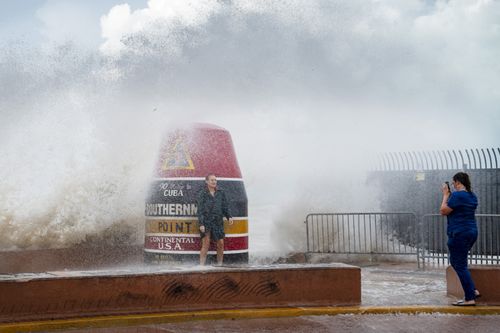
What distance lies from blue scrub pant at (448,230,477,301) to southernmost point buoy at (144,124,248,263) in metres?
3.19

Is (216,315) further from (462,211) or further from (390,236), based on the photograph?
(390,236)

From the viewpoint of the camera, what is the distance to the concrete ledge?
683 cm

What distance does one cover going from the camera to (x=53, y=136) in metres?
15.0

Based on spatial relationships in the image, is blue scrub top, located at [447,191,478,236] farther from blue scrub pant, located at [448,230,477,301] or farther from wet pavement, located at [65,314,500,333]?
wet pavement, located at [65,314,500,333]

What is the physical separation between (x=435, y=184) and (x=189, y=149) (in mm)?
8722

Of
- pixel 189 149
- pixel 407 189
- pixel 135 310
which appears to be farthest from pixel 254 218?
pixel 135 310

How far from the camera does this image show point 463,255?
8172 mm

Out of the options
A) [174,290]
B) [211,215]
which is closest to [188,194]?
[211,215]

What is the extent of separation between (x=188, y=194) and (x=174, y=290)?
7.74 feet

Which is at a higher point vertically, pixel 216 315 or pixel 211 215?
pixel 211 215

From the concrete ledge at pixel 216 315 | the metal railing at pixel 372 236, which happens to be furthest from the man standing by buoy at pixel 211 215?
the metal railing at pixel 372 236

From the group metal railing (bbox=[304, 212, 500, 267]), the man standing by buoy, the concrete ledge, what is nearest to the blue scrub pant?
the concrete ledge

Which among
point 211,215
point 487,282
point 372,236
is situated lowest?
point 487,282

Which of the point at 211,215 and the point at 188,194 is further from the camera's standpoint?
the point at 188,194
